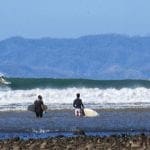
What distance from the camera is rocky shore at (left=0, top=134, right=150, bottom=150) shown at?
835 inches

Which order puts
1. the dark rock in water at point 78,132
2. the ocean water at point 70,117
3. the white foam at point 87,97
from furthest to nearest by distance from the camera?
1. the white foam at point 87,97
2. the ocean water at point 70,117
3. the dark rock in water at point 78,132

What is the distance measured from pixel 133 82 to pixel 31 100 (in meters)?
31.8

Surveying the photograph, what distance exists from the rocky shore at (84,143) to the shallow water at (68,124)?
3925 millimetres

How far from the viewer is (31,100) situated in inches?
2200

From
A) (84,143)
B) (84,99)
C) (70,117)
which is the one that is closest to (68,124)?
(70,117)

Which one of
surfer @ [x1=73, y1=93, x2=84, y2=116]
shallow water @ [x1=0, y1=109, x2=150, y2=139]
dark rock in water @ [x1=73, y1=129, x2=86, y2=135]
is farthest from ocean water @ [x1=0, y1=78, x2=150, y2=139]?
surfer @ [x1=73, y1=93, x2=84, y2=116]

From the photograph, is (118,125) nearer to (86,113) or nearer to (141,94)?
(86,113)

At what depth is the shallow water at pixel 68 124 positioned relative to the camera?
28.5m

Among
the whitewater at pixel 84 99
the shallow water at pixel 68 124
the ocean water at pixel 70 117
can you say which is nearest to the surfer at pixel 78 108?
the shallow water at pixel 68 124

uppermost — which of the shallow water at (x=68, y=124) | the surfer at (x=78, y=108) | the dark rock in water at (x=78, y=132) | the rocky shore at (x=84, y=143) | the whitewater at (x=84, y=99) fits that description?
the whitewater at (x=84, y=99)

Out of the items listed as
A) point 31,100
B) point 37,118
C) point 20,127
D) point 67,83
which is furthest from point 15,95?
point 20,127

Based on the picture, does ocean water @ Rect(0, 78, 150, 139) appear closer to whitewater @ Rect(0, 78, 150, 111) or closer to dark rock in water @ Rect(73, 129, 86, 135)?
whitewater @ Rect(0, 78, 150, 111)

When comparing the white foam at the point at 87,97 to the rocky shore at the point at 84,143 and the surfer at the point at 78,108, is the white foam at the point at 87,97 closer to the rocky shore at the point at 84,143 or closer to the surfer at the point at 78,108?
the surfer at the point at 78,108

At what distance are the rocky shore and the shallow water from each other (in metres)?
3.92
